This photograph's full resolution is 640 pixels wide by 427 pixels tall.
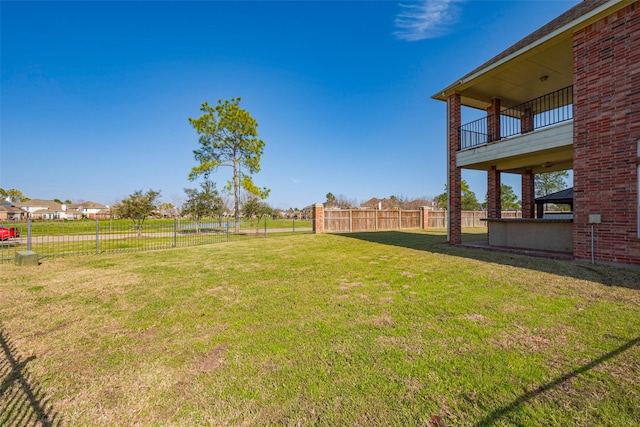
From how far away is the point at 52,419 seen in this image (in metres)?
1.90

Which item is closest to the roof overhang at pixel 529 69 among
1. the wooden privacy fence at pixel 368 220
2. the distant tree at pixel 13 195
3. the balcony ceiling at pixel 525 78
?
the balcony ceiling at pixel 525 78

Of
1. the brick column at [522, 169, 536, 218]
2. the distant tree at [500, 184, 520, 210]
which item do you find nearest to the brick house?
the brick column at [522, 169, 536, 218]

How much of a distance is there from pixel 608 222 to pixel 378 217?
49.9 feet

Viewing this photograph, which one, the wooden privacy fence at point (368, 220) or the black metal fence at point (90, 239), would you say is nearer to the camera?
the black metal fence at point (90, 239)

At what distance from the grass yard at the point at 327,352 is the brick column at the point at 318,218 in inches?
513

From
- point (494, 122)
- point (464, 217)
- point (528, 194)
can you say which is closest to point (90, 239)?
point (494, 122)

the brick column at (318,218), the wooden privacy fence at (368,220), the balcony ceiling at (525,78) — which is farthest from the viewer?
the wooden privacy fence at (368,220)

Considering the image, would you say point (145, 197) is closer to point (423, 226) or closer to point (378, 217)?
point (378, 217)

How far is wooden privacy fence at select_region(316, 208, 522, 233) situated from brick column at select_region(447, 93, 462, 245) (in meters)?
7.90

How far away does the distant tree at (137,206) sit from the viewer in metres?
18.5

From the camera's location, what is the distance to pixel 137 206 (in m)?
18.7

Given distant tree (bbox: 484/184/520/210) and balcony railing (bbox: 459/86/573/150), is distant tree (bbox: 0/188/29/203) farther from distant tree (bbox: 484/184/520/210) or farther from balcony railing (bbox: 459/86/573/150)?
distant tree (bbox: 484/184/520/210)

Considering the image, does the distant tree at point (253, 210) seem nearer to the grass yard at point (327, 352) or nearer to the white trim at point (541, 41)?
the white trim at point (541, 41)

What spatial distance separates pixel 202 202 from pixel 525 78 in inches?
838
